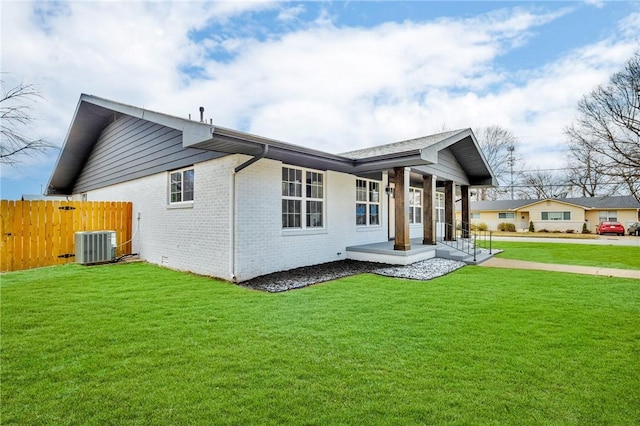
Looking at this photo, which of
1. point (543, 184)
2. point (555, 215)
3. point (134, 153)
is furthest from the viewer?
point (543, 184)

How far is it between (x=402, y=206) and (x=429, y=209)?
2421mm

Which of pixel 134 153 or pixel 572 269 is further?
pixel 134 153

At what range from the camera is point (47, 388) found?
2561 mm

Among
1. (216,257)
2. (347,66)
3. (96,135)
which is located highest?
(347,66)

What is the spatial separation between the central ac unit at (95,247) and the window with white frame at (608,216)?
4171cm

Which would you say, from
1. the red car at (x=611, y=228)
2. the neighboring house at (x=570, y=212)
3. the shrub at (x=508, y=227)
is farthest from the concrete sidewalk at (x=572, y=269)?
the shrub at (x=508, y=227)

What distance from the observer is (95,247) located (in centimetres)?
902

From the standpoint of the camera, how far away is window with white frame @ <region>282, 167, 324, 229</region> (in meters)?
8.18

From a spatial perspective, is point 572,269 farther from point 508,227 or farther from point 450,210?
point 508,227

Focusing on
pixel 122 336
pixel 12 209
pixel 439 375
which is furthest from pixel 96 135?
pixel 439 375

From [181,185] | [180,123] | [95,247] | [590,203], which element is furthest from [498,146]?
[95,247]

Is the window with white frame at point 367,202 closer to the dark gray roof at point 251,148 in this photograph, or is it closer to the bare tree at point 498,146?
the dark gray roof at point 251,148

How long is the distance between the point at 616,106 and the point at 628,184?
469 centimetres

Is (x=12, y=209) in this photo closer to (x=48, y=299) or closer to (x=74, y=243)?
(x=74, y=243)
